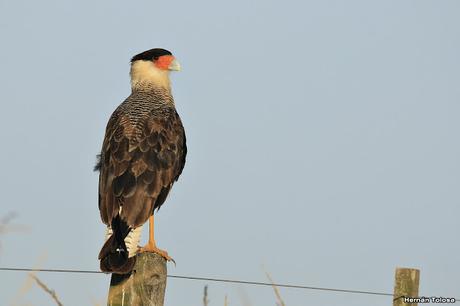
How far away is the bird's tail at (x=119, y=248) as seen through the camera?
5.32 meters

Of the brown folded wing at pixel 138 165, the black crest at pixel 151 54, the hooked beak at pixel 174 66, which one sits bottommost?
the brown folded wing at pixel 138 165

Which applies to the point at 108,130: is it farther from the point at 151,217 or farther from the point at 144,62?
the point at 144,62

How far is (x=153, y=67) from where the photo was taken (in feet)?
30.6

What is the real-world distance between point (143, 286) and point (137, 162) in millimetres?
2562

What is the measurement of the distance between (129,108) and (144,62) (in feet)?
4.50

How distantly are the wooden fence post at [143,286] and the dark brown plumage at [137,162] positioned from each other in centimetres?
86

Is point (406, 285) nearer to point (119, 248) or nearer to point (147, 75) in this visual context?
point (119, 248)

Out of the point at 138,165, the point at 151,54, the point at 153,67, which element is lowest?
the point at 138,165

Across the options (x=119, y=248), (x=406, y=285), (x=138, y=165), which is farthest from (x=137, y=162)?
(x=406, y=285)

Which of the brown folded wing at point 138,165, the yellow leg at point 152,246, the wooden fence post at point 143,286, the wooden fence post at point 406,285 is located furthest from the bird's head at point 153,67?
the wooden fence post at point 406,285

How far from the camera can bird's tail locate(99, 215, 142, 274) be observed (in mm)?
5324

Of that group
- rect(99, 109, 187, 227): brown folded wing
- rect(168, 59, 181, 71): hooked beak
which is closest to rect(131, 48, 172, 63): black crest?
rect(168, 59, 181, 71): hooked beak

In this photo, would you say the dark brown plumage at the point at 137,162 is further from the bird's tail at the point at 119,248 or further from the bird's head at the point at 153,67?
the bird's head at the point at 153,67

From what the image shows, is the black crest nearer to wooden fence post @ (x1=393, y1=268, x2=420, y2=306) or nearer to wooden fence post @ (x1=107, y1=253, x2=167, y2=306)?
wooden fence post @ (x1=107, y1=253, x2=167, y2=306)
